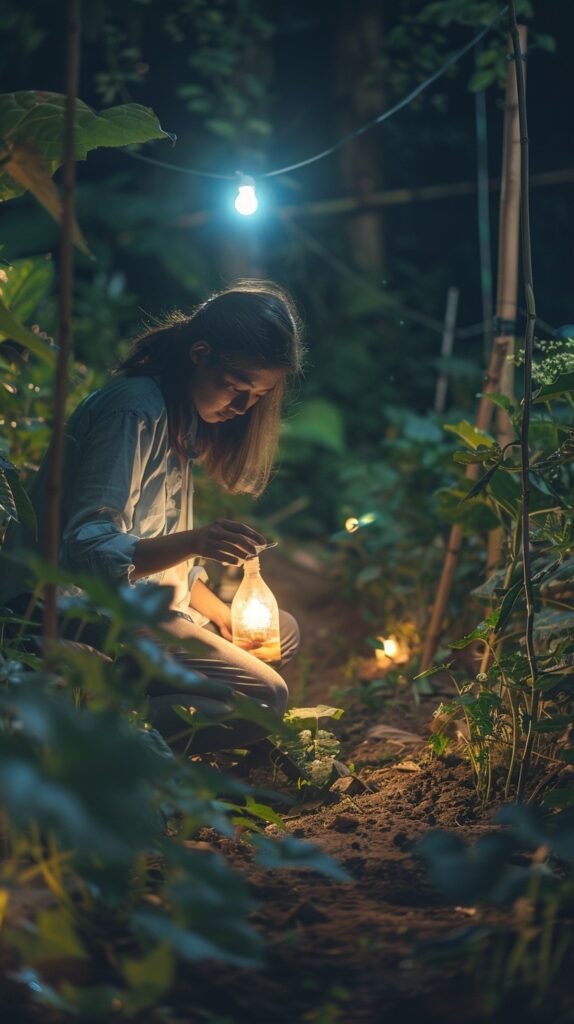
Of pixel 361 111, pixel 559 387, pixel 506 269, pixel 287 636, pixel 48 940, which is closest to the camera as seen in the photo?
pixel 48 940

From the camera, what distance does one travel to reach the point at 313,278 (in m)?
7.91

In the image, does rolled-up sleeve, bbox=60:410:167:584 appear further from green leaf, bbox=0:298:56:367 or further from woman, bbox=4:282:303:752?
green leaf, bbox=0:298:56:367

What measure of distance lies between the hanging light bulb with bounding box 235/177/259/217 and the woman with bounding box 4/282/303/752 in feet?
1.60

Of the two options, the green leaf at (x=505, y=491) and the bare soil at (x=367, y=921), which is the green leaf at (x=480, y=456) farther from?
the bare soil at (x=367, y=921)

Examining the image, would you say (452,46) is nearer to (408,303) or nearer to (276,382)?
(408,303)

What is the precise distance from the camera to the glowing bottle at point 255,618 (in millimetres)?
3061

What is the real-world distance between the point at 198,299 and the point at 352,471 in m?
3.27

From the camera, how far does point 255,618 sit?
309cm

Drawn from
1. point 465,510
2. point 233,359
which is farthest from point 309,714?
point 233,359

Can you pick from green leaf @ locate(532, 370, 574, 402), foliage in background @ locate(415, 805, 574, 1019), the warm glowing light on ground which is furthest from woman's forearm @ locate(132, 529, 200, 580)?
the warm glowing light on ground

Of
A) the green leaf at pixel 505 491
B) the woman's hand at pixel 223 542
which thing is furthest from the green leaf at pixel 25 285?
the green leaf at pixel 505 491

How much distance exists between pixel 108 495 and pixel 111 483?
0.11ft

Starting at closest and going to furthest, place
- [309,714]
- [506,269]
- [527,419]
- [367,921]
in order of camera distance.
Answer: [367,921]
[527,419]
[309,714]
[506,269]

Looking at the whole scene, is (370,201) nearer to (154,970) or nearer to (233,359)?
(233,359)
